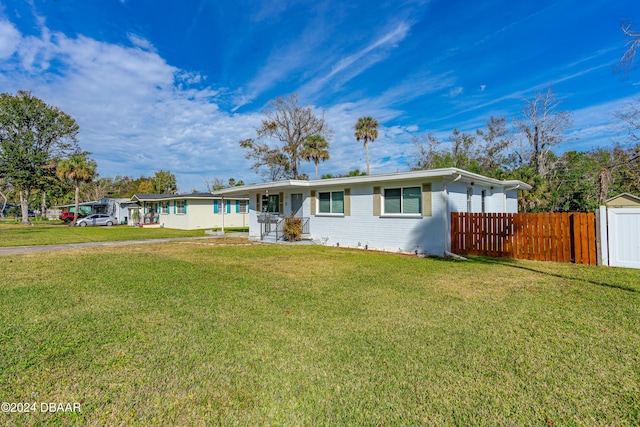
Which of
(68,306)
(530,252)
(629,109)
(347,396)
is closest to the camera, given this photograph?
A: (347,396)

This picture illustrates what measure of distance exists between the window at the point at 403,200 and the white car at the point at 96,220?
102 feet

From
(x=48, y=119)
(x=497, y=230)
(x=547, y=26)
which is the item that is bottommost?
(x=497, y=230)

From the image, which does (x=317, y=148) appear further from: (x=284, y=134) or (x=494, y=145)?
(x=494, y=145)

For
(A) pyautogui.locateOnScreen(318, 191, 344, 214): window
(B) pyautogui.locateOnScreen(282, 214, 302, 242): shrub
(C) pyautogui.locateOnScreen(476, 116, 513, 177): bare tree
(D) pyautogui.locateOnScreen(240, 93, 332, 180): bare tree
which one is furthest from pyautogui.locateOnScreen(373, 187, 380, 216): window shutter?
(C) pyautogui.locateOnScreen(476, 116, 513, 177): bare tree

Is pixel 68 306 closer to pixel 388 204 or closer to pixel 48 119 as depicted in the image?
pixel 388 204

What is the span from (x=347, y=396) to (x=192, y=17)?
14022 mm

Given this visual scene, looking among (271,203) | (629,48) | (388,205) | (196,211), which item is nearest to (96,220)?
(196,211)

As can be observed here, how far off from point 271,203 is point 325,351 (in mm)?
13858

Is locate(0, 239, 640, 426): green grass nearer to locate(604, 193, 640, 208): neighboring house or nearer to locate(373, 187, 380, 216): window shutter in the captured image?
locate(373, 187, 380, 216): window shutter

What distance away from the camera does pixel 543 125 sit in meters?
25.6

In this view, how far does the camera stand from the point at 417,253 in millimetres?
10953

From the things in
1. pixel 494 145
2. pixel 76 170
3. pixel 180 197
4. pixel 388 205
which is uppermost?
pixel 494 145

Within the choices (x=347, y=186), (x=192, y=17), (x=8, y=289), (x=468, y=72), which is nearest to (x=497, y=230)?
(x=347, y=186)

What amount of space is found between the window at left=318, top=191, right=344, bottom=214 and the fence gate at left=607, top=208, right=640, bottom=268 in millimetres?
8490
